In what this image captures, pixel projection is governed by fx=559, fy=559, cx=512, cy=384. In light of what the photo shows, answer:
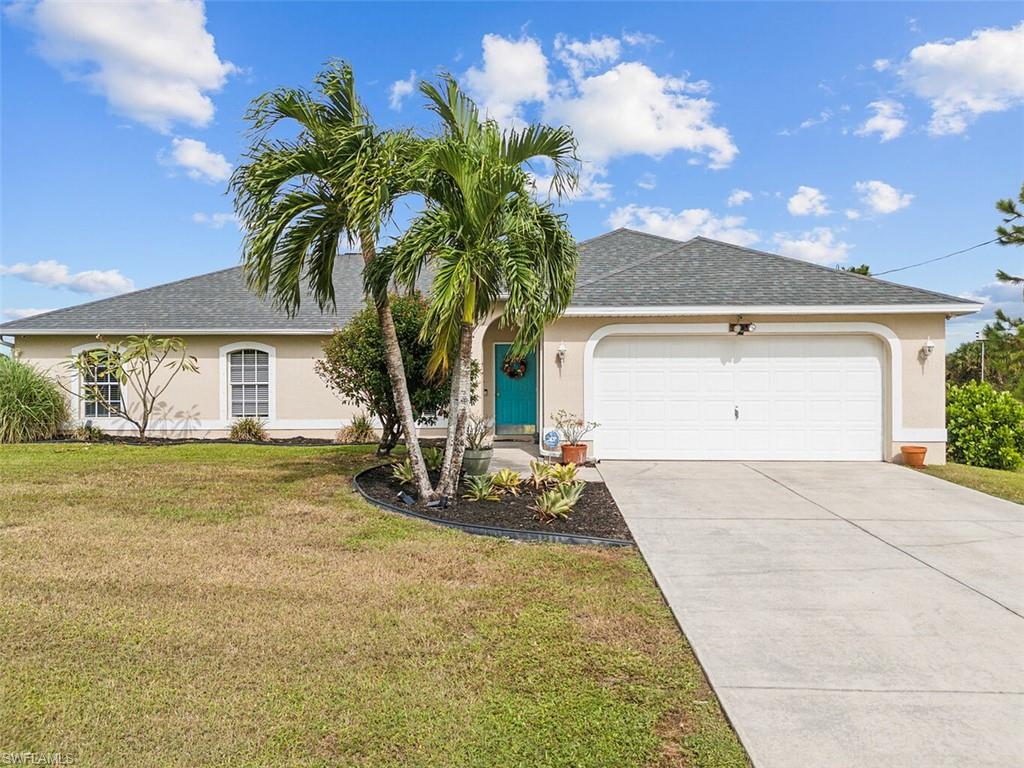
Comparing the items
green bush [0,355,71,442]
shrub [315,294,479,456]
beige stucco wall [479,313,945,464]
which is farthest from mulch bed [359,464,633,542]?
green bush [0,355,71,442]

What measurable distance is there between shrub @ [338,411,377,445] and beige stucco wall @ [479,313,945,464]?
4988 mm

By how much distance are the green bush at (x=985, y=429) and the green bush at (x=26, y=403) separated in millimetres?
20432

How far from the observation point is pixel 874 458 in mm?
10773

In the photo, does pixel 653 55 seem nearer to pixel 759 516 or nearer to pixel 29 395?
pixel 759 516

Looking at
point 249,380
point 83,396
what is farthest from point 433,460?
point 83,396

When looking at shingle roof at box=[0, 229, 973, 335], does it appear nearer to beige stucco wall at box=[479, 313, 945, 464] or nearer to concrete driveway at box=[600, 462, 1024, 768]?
beige stucco wall at box=[479, 313, 945, 464]

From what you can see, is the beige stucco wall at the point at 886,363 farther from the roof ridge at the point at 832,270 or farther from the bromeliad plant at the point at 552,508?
the bromeliad plant at the point at 552,508

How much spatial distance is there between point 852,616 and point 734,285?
27.0 feet

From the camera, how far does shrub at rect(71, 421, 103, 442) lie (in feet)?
45.2

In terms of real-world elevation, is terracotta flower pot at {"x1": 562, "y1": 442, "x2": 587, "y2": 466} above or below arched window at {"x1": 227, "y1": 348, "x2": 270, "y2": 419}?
below

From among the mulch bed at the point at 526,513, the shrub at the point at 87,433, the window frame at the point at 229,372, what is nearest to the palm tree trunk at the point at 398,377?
the mulch bed at the point at 526,513

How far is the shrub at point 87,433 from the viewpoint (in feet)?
45.2

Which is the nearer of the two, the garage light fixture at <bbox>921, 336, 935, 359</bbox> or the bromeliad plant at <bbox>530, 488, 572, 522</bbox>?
the bromeliad plant at <bbox>530, 488, 572, 522</bbox>

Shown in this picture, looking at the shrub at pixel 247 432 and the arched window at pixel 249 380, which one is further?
the arched window at pixel 249 380
